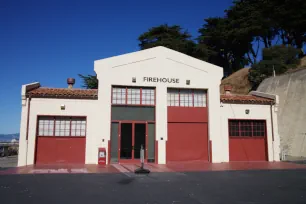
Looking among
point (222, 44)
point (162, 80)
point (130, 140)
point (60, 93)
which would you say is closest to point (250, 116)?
point (162, 80)

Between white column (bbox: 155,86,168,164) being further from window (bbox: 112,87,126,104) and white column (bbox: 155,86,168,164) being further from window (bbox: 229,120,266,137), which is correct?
window (bbox: 229,120,266,137)

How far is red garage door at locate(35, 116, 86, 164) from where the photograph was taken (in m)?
16.9

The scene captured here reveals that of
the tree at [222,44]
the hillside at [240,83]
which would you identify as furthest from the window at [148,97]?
the tree at [222,44]

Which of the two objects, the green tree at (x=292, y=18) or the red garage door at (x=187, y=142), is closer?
the red garage door at (x=187, y=142)

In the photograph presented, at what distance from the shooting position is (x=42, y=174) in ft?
41.1

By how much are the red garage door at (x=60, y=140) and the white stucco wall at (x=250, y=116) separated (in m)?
9.16

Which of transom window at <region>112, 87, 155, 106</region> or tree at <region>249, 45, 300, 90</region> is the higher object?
tree at <region>249, 45, 300, 90</region>

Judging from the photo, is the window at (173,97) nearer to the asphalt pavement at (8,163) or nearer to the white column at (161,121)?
the white column at (161,121)

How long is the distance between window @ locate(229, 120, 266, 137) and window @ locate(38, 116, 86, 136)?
992 cm

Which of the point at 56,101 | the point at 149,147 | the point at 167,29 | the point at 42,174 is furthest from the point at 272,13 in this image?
the point at 42,174

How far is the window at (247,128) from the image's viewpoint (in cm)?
1941

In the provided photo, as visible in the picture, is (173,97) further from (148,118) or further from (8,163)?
(8,163)

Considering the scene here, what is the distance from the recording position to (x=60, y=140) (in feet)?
56.1

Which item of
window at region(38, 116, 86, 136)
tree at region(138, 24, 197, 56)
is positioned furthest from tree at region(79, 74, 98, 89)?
window at region(38, 116, 86, 136)
